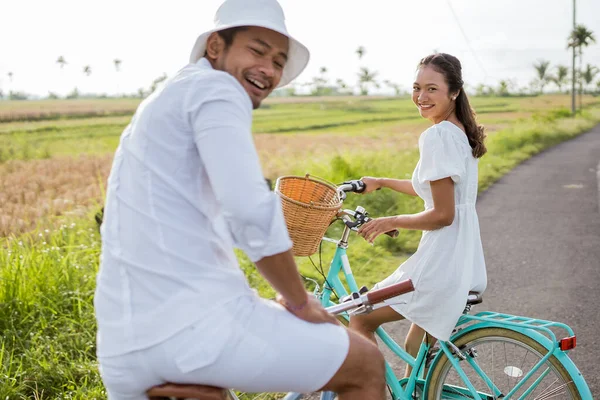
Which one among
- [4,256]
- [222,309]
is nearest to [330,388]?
[222,309]

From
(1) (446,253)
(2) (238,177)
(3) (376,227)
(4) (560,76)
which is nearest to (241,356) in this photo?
(2) (238,177)

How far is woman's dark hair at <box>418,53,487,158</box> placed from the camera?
271cm

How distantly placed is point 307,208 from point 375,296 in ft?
1.85

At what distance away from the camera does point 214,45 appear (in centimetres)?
182

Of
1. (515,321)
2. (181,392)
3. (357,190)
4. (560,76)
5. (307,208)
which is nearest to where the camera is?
(181,392)

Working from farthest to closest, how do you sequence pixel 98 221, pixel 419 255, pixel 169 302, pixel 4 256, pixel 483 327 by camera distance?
pixel 98 221 → pixel 4 256 → pixel 419 255 → pixel 483 327 → pixel 169 302

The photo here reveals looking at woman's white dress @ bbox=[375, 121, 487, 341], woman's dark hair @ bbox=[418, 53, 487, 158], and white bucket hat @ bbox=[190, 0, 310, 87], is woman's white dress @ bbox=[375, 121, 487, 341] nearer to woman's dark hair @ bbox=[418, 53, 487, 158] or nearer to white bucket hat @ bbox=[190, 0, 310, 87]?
woman's dark hair @ bbox=[418, 53, 487, 158]

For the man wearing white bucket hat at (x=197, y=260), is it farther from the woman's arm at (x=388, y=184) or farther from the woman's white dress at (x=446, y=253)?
the woman's arm at (x=388, y=184)

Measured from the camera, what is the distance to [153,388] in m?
1.64

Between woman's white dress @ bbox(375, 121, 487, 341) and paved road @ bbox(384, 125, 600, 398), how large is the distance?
5.06 feet

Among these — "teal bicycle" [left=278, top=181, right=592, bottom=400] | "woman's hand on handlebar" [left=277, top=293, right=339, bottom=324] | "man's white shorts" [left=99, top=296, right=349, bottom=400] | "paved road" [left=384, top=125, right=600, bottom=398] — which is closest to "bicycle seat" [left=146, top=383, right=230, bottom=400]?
"man's white shorts" [left=99, top=296, right=349, bottom=400]

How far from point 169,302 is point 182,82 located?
54 cm

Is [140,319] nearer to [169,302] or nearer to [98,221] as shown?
[169,302]

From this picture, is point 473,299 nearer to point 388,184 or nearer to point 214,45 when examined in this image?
point 388,184
